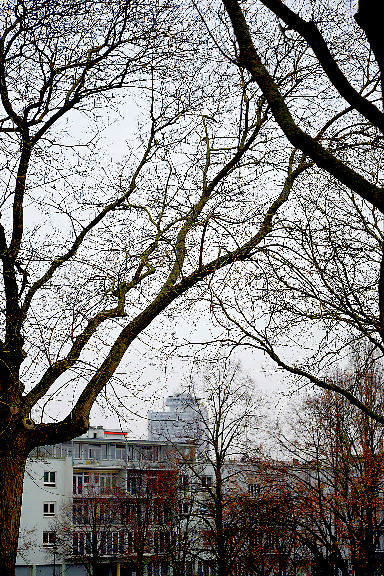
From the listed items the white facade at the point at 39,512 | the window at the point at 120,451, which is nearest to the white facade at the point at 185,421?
the white facade at the point at 39,512

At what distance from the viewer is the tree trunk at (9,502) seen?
5.48 meters

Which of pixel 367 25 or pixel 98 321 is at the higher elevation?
pixel 367 25

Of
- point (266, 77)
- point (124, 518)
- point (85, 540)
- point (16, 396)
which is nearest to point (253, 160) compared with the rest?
point (266, 77)

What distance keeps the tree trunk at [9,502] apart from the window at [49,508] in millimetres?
38368

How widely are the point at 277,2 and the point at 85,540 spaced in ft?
134

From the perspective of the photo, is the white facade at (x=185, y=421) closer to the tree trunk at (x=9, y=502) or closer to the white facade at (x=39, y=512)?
the tree trunk at (x=9, y=502)

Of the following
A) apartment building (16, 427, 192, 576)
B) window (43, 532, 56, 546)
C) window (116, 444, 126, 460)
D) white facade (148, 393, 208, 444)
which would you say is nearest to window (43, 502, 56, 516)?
apartment building (16, 427, 192, 576)

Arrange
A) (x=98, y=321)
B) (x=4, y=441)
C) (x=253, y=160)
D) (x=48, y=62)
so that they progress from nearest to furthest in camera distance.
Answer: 1. (x=4, y=441)
2. (x=98, y=321)
3. (x=48, y=62)
4. (x=253, y=160)

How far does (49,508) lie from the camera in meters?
41.4

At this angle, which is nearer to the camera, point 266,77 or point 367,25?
point 367,25

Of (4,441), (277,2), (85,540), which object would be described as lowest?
(85,540)

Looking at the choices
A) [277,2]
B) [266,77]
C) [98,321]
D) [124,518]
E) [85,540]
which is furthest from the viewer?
[85,540]

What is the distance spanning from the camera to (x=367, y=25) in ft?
10.2

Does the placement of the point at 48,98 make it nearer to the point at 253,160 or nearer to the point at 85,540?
the point at 253,160
